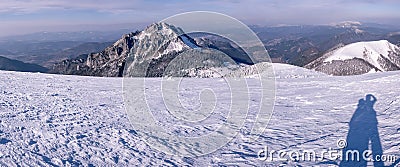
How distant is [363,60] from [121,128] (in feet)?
627

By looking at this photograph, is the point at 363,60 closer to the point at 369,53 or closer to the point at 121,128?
the point at 369,53

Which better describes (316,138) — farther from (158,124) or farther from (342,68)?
(342,68)

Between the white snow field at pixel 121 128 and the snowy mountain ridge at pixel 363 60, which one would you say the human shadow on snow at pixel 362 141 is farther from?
the snowy mountain ridge at pixel 363 60

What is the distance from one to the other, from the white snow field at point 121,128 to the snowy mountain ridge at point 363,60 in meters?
149

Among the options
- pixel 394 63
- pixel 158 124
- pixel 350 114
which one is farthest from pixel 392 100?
pixel 394 63

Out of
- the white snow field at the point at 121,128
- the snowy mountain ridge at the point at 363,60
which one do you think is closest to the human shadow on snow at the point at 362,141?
the white snow field at the point at 121,128

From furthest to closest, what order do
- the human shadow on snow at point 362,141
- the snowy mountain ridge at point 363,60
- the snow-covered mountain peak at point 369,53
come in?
the snow-covered mountain peak at point 369,53
the snowy mountain ridge at point 363,60
the human shadow on snow at point 362,141

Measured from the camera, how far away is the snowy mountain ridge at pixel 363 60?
535 ft

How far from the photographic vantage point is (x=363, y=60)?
179m

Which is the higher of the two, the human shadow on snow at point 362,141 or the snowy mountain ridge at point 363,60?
the snowy mountain ridge at point 363,60

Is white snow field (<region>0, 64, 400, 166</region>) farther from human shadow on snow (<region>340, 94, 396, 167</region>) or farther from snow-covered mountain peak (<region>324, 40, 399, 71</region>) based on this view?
snow-covered mountain peak (<region>324, 40, 399, 71</region>)

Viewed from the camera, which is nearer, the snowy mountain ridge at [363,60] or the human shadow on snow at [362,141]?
the human shadow on snow at [362,141]

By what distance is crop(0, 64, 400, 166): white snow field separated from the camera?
29.2ft

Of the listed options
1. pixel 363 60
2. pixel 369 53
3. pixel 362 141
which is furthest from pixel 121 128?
pixel 369 53
